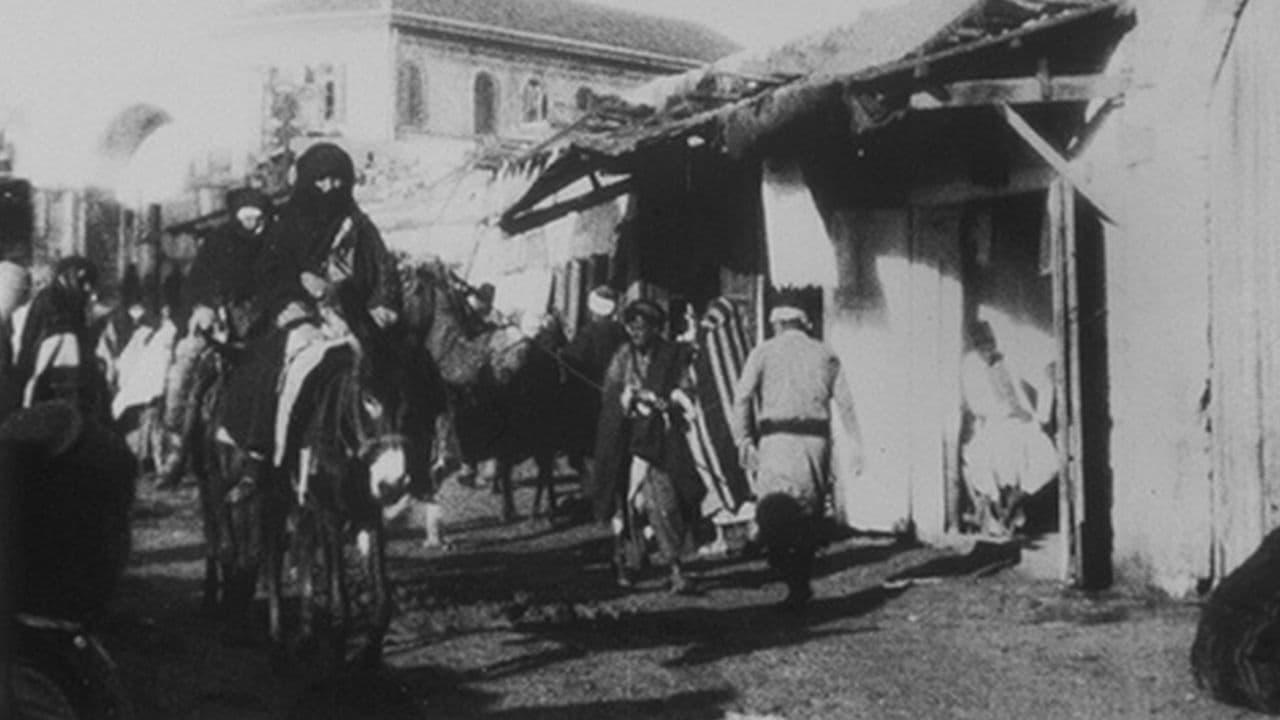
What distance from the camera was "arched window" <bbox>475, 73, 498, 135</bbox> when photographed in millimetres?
→ 46781

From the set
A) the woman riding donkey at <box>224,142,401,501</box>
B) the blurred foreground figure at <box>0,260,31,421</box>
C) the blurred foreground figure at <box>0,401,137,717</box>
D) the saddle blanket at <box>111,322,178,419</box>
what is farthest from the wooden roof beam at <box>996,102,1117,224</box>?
the saddle blanket at <box>111,322,178,419</box>

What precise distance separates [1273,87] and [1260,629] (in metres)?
3.80

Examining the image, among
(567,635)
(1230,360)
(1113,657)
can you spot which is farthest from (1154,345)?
(567,635)

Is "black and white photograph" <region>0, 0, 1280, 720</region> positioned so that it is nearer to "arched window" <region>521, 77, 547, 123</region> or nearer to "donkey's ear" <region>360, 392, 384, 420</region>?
"donkey's ear" <region>360, 392, 384, 420</region>

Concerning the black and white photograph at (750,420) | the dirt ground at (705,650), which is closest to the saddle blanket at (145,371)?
the black and white photograph at (750,420)

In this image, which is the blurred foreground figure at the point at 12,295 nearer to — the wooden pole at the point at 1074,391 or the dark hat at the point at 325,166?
the dark hat at the point at 325,166

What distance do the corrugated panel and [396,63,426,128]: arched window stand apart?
3687 cm

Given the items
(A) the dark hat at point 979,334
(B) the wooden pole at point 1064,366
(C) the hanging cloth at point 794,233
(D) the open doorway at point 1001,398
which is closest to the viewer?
(B) the wooden pole at point 1064,366

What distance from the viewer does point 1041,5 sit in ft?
34.0

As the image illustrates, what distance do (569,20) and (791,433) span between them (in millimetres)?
40309

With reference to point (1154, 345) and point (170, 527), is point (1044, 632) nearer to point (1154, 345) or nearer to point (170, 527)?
point (1154, 345)

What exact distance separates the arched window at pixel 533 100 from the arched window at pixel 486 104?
860 millimetres

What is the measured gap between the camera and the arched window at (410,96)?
44.6 m

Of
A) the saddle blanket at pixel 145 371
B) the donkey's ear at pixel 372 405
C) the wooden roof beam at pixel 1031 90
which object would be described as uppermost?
the wooden roof beam at pixel 1031 90
